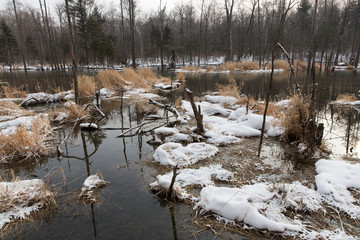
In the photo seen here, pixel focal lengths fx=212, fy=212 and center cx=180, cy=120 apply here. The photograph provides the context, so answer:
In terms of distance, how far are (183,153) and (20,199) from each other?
2.62m

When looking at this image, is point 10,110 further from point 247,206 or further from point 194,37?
point 194,37

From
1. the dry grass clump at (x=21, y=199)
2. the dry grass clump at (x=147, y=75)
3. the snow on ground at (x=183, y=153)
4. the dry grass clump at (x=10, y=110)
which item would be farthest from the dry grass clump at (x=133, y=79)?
the dry grass clump at (x=21, y=199)

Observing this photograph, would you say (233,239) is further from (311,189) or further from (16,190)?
(16,190)

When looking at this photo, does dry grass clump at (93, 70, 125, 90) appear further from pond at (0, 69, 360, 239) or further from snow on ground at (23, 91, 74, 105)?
pond at (0, 69, 360, 239)

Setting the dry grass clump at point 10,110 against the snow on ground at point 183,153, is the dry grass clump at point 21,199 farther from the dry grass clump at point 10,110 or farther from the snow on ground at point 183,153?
the dry grass clump at point 10,110

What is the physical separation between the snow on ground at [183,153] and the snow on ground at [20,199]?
6.17 feet

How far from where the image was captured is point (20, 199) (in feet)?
9.16

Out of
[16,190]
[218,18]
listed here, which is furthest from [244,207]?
[218,18]

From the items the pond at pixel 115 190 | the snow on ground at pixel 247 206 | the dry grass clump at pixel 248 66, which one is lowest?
the pond at pixel 115 190

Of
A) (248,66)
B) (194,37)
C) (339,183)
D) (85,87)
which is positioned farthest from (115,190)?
(194,37)

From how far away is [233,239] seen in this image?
2.27 m

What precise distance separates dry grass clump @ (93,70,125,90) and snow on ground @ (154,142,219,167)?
30.9ft

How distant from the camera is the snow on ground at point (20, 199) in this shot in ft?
8.59

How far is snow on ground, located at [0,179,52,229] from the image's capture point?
2618mm
